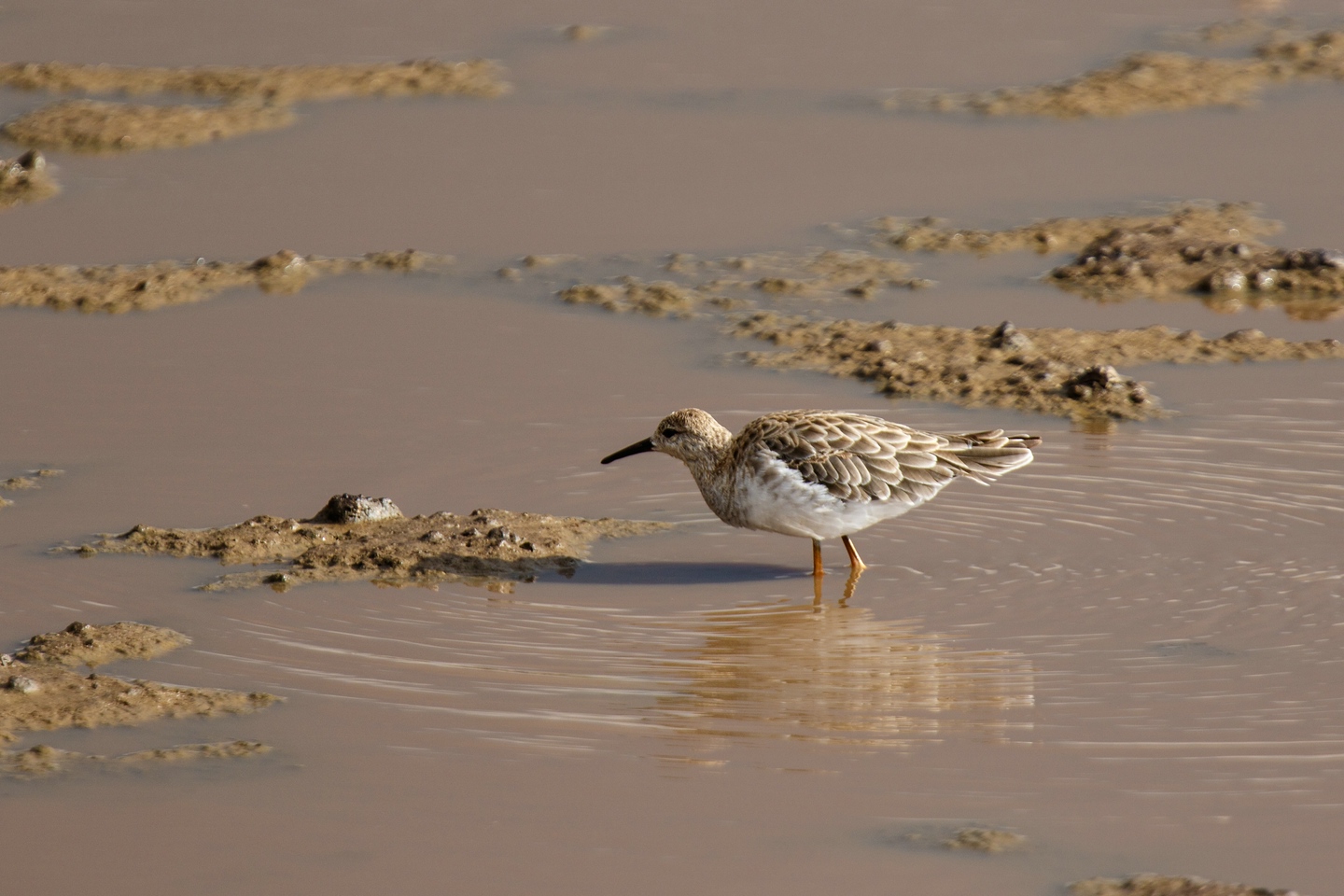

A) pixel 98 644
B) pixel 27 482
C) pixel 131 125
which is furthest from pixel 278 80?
pixel 98 644

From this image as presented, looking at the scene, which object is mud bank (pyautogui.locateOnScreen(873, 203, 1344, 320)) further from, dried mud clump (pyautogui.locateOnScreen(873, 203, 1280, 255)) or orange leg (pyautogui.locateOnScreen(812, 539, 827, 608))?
orange leg (pyautogui.locateOnScreen(812, 539, 827, 608))

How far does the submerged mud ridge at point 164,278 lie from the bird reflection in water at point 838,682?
5.99 m

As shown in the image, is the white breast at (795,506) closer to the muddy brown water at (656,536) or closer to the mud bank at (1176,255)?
the muddy brown water at (656,536)

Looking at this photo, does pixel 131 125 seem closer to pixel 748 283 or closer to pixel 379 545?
pixel 748 283

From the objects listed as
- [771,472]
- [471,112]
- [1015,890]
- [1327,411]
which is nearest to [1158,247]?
[1327,411]

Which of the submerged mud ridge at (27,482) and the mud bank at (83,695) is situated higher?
the submerged mud ridge at (27,482)

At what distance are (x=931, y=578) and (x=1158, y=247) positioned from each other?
17.5 ft

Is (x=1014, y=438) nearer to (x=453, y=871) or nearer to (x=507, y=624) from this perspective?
(x=507, y=624)

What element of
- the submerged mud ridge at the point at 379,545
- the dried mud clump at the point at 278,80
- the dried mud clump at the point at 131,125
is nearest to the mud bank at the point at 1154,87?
the dried mud clump at the point at 278,80

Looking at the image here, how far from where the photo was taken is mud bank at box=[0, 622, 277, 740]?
24.4ft

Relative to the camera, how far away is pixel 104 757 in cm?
715

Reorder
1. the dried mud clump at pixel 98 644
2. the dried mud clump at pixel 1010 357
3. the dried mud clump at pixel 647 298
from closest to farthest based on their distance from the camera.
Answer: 1. the dried mud clump at pixel 98 644
2. the dried mud clump at pixel 1010 357
3. the dried mud clump at pixel 647 298

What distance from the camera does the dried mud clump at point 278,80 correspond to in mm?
17938

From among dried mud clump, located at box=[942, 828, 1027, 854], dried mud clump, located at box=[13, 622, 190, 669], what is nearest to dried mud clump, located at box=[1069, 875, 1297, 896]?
dried mud clump, located at box=[942, 828, 1027, 854]
